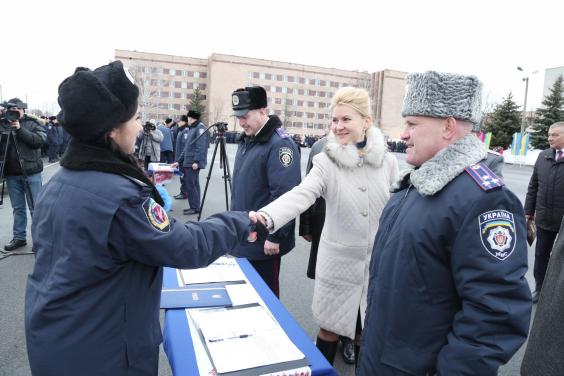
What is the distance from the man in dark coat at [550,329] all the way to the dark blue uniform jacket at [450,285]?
→ 6cm

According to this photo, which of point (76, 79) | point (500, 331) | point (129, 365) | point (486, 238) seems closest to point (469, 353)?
point (500, 331)

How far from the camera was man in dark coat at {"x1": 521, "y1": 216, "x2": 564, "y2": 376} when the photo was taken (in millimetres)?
1170

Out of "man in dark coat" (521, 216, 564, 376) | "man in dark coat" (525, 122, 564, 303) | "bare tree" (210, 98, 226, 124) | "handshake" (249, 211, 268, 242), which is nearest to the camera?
"man in dark coat" (521, 216, 564, 376)

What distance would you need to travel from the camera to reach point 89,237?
4.38 feet

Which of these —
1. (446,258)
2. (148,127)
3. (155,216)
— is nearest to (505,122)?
(148,127)

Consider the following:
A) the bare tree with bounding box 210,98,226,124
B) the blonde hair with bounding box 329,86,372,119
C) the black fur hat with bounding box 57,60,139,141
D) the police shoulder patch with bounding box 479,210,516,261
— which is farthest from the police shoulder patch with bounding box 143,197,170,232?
the bare tree with bounding box 210,98,226,124

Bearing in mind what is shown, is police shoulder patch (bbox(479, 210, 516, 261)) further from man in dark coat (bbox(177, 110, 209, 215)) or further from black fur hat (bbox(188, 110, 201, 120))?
black fur hat (bbox(188, 110, 201, 120))

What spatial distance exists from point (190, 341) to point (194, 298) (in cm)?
42

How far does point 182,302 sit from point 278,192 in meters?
1.14

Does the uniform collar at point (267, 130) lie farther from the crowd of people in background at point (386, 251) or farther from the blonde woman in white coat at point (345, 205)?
the crowd of people in background at point (386, 251)

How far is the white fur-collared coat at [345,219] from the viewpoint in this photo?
7.84 ft

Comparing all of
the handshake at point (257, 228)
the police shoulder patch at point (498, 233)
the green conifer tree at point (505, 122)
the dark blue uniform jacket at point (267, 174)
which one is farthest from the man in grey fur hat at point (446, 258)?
the green conifer tree at point (505, 122)

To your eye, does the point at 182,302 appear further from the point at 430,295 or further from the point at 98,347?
the point at 430,295

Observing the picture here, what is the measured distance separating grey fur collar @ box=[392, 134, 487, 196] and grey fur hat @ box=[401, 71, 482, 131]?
0.10 m
